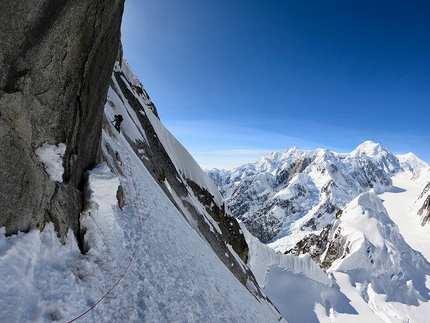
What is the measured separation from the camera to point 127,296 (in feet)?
15.1

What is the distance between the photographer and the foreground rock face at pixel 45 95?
Result: 11.6ft

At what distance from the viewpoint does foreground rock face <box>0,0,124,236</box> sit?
3533mm

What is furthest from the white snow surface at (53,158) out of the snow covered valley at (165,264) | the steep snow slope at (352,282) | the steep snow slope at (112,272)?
the steep snow slope at (352,282)

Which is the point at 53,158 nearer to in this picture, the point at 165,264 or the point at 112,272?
the point at 112,272

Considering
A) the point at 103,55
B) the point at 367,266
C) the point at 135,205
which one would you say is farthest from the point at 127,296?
the point at 367,266

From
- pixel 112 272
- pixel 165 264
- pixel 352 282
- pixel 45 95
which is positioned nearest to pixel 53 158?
pixel 45 95

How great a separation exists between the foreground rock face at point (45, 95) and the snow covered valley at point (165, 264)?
0.30 metres

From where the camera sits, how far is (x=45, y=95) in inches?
160

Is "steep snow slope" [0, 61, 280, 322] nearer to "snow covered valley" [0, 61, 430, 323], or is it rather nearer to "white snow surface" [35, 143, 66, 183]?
"snow covered valley" [0, 61, 430, 323]

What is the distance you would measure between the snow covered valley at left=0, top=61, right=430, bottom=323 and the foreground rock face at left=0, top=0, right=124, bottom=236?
305mm

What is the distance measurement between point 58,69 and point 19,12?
879 mm

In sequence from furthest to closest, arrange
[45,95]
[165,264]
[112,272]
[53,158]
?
[165,264] → [112,272] → [53,158] → [45,95]

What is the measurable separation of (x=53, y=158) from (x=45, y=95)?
1083 millimetres

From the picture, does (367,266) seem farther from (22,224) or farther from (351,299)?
(22,224)
